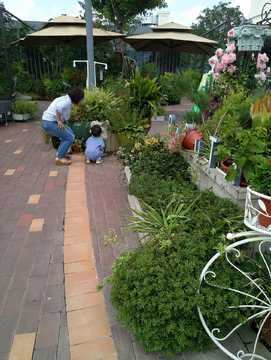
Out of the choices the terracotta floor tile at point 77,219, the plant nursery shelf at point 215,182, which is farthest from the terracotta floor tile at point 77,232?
the plant nursery shelf at point 215,182

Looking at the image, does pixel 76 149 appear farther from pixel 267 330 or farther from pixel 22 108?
pixel 267 330

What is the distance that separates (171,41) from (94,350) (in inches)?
409

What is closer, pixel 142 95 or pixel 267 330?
pixel 267 330

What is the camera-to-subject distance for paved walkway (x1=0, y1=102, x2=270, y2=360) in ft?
6.39

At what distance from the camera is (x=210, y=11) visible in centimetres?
2044

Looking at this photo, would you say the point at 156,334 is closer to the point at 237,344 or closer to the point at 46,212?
the point at 237,344

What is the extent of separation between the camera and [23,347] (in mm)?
1934

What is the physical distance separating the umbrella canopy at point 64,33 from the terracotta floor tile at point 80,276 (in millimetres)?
7655

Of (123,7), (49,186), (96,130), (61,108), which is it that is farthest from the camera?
(123,7)

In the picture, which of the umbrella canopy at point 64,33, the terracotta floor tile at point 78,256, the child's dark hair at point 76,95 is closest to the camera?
the terracotta floor tile at point 78,256

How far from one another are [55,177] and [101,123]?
1470mm

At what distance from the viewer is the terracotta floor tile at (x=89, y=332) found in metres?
1.98

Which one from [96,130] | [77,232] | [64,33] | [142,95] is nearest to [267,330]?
[77,232]

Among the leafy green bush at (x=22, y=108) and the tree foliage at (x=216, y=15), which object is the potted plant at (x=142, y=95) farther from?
the tree foliage at (x=216, y=15)
